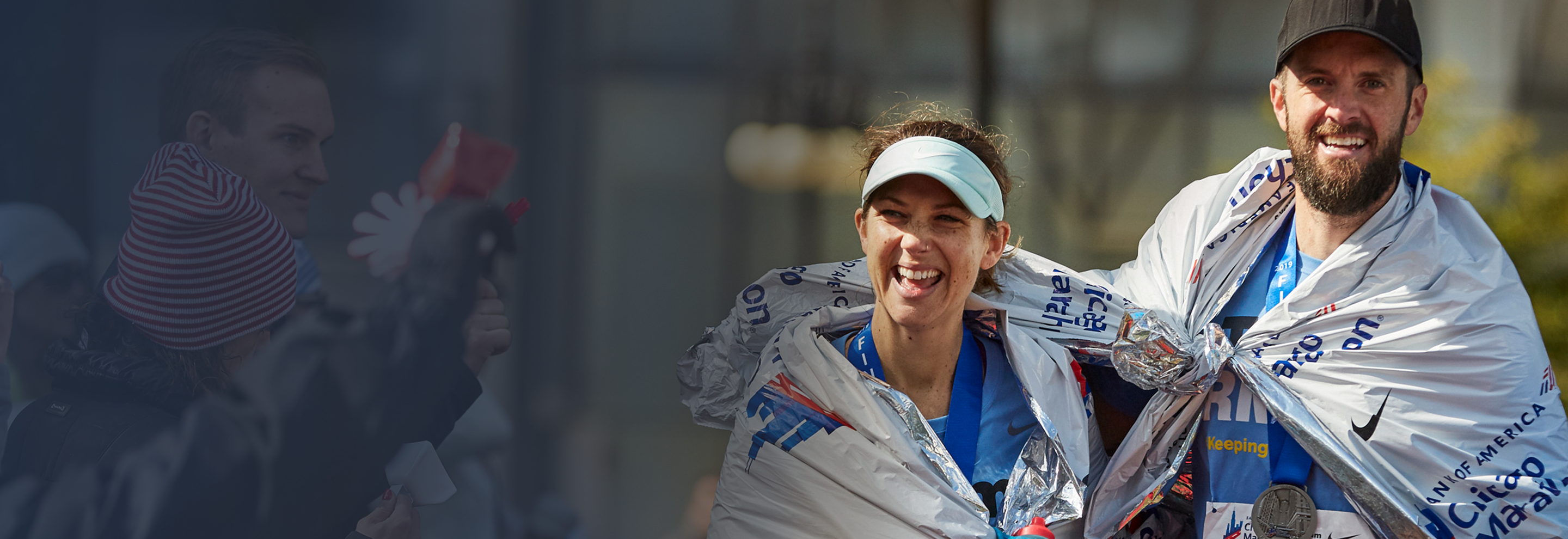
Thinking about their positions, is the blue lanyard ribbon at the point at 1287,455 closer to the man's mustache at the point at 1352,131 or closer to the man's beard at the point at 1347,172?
the man's beard at the point at 1347,172

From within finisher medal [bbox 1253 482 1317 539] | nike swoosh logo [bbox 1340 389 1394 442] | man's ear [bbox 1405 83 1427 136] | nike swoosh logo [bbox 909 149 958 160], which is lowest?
finisher medal [bbox 1253 482 1317 539]

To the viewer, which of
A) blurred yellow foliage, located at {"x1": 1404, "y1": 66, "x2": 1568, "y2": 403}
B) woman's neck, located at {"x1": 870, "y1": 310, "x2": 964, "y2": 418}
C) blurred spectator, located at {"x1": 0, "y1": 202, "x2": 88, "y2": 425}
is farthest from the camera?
blurred yellow foliage, located at {"x1": 1404, "y1": 66, "x2": 1568, "y2": 403}

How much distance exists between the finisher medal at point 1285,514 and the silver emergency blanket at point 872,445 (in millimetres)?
305

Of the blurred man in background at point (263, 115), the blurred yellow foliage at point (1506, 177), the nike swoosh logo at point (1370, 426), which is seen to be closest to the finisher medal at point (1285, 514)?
the nike swoosh logo at point (1370, 426)

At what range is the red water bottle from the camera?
1846mm

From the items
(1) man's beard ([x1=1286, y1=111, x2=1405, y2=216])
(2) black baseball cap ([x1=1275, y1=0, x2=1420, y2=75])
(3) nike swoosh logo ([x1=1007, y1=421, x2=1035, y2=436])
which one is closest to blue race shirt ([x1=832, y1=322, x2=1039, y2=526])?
(3) nike swoosh logo ([x1=1007, y1=421, x2=1035, y2=436])

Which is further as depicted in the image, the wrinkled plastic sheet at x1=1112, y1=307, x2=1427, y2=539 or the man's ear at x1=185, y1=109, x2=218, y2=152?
the wrinkled plastic sheet at x1=1112, y1=307, x2=1427, y2=539

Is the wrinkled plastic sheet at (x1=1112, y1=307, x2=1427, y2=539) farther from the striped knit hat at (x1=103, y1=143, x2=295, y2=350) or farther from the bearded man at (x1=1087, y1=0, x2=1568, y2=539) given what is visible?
the striped knit hat at (x1=103, y1=143, x2=295, y2=350)

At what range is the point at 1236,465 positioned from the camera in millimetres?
2078

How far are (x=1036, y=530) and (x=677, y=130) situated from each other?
3.58 ft

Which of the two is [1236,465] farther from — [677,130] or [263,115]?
[263,115]

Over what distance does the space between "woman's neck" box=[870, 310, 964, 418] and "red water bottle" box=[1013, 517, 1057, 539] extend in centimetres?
24

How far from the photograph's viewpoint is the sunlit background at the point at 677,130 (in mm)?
1302

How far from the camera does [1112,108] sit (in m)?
2.82
